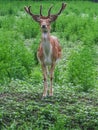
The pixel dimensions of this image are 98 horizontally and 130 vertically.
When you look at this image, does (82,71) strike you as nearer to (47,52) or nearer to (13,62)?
(13,62)

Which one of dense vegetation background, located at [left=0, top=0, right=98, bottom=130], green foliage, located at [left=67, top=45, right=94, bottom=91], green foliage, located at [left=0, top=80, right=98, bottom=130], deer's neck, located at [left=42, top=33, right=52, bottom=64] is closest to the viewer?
green foliage, located at [left=0, top=80, right=98, bottom=130]

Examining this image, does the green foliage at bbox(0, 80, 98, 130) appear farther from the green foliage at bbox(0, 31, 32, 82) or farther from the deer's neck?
the green foliage at bbox(0, 31, 32, 82)

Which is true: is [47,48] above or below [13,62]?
above

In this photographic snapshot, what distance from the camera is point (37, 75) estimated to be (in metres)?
11.1

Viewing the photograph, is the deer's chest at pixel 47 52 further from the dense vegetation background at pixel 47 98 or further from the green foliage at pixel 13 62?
the green foliage at pixel 13 62

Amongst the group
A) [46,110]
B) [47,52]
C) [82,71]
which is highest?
[47,52]

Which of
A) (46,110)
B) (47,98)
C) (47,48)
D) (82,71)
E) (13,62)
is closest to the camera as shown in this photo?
(46,110)

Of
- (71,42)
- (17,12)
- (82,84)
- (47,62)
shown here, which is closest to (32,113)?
(47,62)

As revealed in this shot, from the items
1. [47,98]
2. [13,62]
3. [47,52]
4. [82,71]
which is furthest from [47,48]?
[13,62]

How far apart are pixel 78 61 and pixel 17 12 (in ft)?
52.4

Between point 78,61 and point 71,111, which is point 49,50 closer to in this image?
point 71,111

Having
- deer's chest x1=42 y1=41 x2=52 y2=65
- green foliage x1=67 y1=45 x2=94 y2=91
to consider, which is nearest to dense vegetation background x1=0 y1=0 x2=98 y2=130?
green foliage x1=67 y1=45 x2=94 y2=91

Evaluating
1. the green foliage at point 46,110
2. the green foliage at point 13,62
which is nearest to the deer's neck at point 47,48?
the green foliage at point 46,110

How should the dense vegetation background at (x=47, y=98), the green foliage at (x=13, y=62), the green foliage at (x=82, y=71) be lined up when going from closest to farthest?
1. the dense vegetation background at (x=47, y=98)
2. the green foliage at (x=82, y=71)
3. the green foliage at (x=13, y=62)
